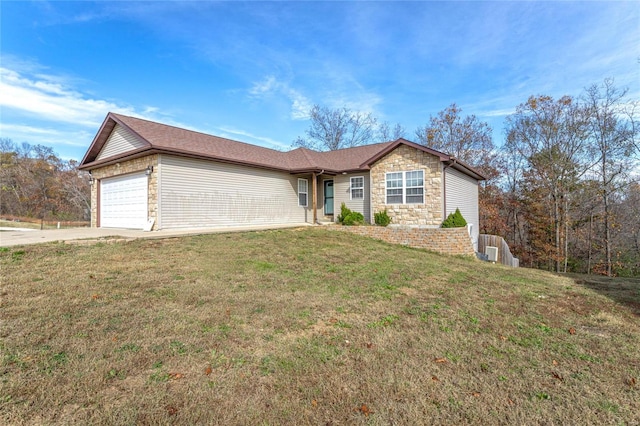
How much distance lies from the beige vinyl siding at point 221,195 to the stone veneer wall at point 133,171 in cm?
34

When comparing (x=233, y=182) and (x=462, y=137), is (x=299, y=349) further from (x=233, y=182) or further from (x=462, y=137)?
(x=462, y=137)

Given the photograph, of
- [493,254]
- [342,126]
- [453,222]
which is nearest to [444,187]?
[453,222]

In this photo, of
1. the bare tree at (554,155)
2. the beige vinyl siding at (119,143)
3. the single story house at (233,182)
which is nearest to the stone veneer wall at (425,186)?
the single story house at (233,182)

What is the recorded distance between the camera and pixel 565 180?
19.5 m

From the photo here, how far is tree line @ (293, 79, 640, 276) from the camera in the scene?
17938 mm

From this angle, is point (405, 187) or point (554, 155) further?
point (554, 155)

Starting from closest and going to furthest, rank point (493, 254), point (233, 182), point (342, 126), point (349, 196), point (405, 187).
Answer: point (233, 182)
point (405, 187)
point (493, 254)
point (349, 196)
point (342, 126)

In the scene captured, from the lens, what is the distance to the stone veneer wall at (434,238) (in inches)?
479

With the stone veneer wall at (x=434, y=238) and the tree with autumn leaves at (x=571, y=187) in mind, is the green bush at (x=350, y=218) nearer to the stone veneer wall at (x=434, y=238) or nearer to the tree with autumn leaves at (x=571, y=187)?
the stone veneer wall at (x=434, y=238)

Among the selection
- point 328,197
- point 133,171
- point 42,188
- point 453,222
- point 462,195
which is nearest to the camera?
point 133,171

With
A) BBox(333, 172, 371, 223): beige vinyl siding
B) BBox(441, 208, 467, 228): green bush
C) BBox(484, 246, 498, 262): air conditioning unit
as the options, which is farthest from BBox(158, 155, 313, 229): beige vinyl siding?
BBox(484, 246, 498, 262): air conditioning unit

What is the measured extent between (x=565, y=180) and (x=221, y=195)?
2153cm

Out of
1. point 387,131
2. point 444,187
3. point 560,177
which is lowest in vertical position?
point 444,187

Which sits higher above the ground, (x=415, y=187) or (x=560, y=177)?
(x=560, y=177)
